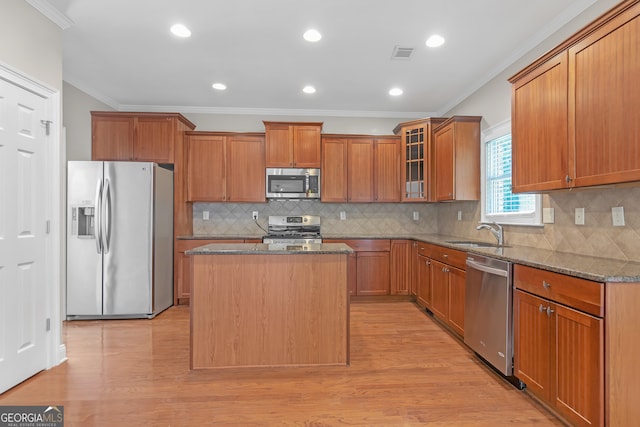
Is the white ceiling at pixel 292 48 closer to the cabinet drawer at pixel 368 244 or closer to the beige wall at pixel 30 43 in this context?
the beige wall at pixel 30 43

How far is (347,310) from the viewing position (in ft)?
8.64

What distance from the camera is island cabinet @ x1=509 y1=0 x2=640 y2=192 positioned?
1736mm

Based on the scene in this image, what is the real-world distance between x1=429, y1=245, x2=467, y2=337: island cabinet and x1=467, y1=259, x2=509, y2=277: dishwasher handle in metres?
0.21

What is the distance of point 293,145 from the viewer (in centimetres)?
473

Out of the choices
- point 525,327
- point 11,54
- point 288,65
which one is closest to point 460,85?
point 288,65

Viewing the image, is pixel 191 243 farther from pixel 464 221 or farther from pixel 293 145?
pixel 464 221

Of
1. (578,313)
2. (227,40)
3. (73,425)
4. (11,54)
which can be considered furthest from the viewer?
(227,40)

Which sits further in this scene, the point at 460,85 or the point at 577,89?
the point at 460,85

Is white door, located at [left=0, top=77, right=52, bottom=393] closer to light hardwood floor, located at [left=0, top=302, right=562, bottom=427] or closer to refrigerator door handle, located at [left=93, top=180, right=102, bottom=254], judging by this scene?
light hardwood floor, located at [left=0, top=302, right=562, bottom=427]

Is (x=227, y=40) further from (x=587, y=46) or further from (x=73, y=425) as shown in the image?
(x=73, y=425)

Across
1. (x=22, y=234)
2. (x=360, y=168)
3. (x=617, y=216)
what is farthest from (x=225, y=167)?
(x=617, y=216)

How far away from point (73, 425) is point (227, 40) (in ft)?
10.2

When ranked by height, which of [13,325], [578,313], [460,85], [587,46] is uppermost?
[460,85]

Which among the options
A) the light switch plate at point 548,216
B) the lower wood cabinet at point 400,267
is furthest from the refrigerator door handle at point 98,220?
the light switch plate at point 548,216
